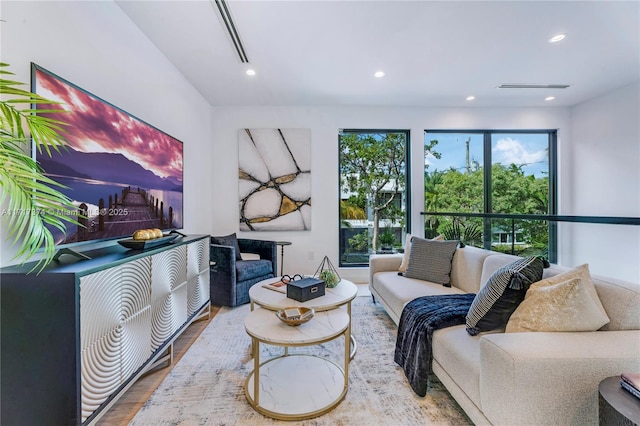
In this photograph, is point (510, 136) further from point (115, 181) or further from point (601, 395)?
point (115, 181)

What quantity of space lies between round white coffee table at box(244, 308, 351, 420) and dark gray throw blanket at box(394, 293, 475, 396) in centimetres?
45

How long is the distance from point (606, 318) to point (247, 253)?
3364 millimetres

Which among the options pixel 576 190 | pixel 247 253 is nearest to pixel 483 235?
pixel 576 190

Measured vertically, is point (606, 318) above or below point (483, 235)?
below

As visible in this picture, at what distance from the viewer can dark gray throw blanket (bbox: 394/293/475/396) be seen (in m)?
1.67

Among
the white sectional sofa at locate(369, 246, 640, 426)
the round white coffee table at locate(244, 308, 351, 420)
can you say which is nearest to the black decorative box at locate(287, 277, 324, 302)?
the round white coffee table at locate(244, 308, 351, 420)

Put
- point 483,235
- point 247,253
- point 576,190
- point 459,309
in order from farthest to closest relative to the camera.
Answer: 1. point 576,190
2. point 247,253
3. point 483,235
4. point 459,309

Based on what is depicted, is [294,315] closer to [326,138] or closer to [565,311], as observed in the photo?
[565,311]

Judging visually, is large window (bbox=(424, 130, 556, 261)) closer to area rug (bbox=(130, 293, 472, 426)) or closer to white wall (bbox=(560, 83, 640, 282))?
white wall (bbox=(560, 83, 640, 282))

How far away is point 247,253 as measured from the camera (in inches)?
144

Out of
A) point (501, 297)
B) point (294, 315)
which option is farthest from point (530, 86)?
point (294, 315)

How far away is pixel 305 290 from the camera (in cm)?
192

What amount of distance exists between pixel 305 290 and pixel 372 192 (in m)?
2.69

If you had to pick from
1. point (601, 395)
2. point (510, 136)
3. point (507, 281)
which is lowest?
point (601, 395)
